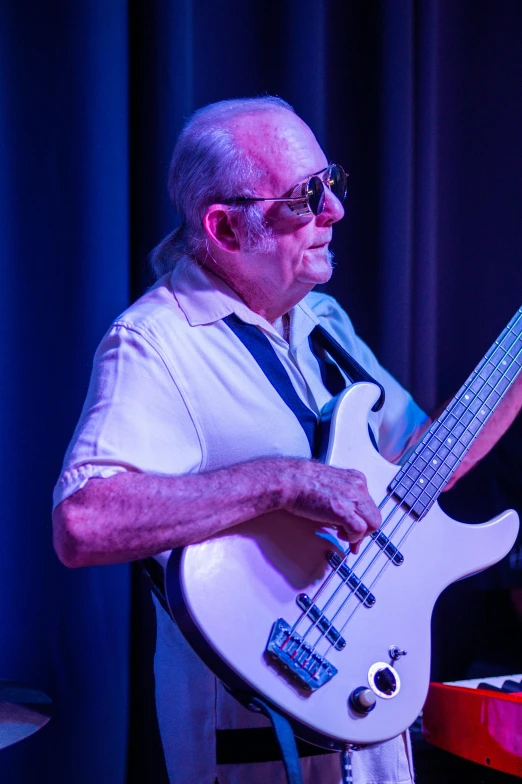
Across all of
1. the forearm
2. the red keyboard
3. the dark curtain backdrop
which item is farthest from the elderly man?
the dark curtain backdrop

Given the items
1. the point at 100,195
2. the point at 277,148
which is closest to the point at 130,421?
the point at 277,148

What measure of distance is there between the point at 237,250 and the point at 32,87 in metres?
0.53

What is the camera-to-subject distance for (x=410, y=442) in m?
1.45

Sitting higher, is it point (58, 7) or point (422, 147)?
point (58, 7)

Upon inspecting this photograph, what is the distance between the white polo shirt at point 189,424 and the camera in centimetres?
102

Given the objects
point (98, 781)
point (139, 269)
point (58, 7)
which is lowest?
point (98, 781)

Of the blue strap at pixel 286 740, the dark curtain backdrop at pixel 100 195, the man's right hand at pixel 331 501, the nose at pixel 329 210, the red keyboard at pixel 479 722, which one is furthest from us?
the dark curtain backdrop at pixel 100 195

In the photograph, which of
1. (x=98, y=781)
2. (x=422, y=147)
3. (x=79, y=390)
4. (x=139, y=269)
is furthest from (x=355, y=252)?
(x=98, y=781)

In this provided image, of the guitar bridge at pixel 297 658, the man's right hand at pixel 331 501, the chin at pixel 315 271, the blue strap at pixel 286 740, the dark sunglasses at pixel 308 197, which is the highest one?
the dark sunglasses at pixel 308 197

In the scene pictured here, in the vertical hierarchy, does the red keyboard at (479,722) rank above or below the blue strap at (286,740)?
below

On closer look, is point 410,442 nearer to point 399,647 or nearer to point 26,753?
point 399,647

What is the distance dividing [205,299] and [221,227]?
144 millimetres

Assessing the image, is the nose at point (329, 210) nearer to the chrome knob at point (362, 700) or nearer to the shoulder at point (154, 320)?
the shoulder at point (154, 320)

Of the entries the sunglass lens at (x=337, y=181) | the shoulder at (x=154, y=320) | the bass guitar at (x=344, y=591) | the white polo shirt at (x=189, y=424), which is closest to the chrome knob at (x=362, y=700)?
the bass guitar at (x=344, y=591)
